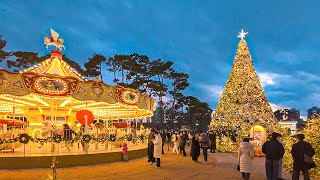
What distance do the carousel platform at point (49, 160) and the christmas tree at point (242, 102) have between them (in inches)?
397

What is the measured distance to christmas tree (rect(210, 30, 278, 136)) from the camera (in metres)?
22.2

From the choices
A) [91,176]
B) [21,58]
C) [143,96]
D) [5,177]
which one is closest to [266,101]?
[143,96]

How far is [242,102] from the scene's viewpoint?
2262 cm

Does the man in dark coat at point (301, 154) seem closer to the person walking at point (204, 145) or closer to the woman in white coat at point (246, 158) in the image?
the woman in white coat at point (246, 158)

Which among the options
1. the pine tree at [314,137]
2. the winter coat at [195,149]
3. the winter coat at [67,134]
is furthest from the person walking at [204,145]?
the winter coat at [67,134]

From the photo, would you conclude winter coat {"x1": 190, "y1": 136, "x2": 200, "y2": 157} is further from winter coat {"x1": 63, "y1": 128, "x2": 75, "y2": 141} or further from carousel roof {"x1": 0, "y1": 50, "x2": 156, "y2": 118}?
winter coat {"x1": 63, "y1": 128, "x2": 75, "y2": 141}

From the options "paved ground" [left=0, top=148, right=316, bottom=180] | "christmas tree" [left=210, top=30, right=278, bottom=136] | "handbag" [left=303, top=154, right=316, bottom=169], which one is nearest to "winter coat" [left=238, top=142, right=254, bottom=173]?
"paved ground" [left=0, top=148, right=316, bottom=180]

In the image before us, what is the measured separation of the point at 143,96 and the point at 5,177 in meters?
10.5

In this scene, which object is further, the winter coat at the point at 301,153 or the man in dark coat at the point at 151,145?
the man in dark coat at the point at 151,145

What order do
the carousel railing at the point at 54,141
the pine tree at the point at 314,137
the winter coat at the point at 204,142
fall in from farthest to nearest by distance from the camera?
the winter coat at the point at 204,142 → the carousel railing at the point at 54,141 → the pine tree at the point at 314,137

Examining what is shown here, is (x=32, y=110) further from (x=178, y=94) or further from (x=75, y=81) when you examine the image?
(x=178, y=94)

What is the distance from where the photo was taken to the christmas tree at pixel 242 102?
2223cm

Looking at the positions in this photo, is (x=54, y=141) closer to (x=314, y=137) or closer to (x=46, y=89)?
(x=46, y=89)

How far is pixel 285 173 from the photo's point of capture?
1245cm
